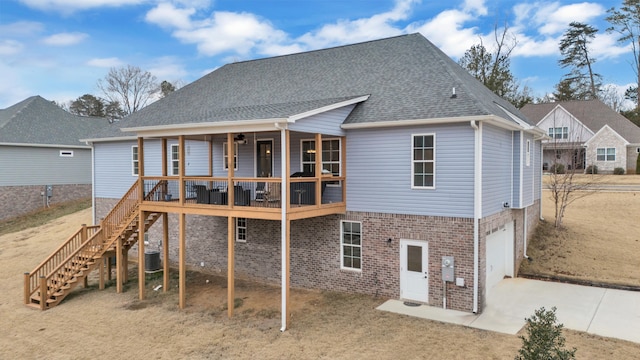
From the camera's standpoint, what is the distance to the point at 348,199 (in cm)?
1320

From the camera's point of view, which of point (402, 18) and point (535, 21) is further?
point (535, 21)

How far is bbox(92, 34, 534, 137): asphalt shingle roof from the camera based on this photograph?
40.2 ft

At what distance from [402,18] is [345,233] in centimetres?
1848

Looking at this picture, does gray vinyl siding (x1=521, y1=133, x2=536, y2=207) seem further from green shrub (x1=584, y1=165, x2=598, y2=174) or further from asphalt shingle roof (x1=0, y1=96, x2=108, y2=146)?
asphalt shingle roof (x1=0, y1=96, x2=108, y2=146)

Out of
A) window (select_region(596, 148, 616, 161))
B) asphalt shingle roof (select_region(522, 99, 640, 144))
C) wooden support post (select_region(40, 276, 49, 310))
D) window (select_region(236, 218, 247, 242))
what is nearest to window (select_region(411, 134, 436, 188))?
window (select_region(236, 218, 247, 242))

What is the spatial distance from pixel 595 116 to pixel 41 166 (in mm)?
45363

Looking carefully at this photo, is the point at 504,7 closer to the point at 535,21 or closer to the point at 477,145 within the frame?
the point at 535,21

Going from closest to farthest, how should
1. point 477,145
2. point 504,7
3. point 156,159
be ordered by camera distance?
1. point 477,145
2. point 156,159
3. point 504,7

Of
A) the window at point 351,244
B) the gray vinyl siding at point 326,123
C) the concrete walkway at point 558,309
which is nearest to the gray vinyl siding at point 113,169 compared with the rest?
the gray vinyl siding at point 326,123

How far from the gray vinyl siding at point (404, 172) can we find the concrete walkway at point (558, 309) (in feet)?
8.85

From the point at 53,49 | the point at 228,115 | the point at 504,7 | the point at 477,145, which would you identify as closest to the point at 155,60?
the point at 53,49

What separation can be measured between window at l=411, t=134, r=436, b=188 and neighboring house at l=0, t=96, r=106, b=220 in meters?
22.8

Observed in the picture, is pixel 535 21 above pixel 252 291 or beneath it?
above

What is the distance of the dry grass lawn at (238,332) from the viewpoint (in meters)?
9.06
